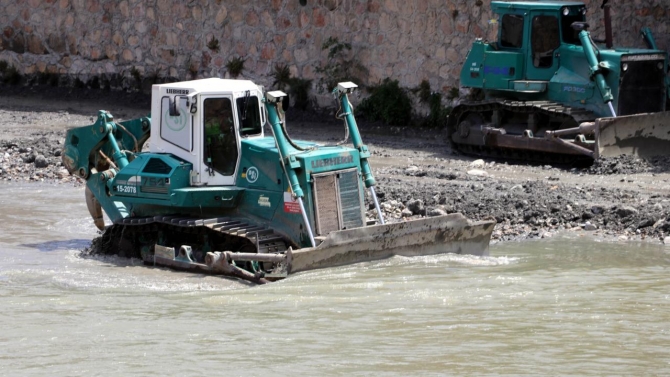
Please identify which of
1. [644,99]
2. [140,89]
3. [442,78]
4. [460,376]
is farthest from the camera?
[140,89]

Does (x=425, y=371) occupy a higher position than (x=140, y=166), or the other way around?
(x=140, y=166)

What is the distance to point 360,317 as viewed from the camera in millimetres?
10781

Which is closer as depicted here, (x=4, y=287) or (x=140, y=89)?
(x=4, y=287)

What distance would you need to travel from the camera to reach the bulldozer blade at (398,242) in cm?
1209

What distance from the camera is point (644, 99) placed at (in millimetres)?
19781

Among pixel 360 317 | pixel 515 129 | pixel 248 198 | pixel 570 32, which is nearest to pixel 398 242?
pixel 248 198

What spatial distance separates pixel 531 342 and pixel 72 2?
20263 millimetres

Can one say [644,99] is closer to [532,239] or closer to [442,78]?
[442,78]

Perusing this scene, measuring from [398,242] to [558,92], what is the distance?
318 inches

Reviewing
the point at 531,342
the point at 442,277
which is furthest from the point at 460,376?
the point at 442,277

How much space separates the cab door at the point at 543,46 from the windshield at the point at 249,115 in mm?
8043

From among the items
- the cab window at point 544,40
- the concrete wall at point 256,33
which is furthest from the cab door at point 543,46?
the concrete wall at point 256,33

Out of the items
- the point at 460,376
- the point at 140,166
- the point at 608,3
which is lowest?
the point at 460,376

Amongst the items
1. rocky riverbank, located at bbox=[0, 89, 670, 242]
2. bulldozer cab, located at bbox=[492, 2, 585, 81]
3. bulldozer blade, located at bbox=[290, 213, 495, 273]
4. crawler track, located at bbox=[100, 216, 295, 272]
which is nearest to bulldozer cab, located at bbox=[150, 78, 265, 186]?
crawler track, located at bbox=[100, 216, 295, 272]
